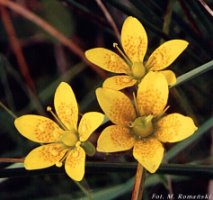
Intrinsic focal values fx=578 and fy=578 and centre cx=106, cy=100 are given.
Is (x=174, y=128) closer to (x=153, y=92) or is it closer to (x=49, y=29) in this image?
(x=153, y=92)

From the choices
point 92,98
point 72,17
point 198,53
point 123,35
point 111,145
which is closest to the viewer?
point 111,145

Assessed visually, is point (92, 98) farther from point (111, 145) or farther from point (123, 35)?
point (111, 145)

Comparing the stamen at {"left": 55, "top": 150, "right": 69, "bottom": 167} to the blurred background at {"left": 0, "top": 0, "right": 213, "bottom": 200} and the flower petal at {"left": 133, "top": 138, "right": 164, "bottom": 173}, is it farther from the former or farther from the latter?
the flower petal at {"left": 133, "top": 138, "right": 164, "bottom": 173}

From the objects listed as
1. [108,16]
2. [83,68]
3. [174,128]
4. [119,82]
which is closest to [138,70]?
[119,82]

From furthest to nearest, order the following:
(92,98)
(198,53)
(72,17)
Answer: (72,17)
(92,98)
(198,53)

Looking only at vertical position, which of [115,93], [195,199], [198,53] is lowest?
[195,199]

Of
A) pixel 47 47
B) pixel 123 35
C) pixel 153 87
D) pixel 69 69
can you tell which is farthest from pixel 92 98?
pixel 153 87

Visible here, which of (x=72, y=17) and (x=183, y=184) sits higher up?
(x=72, y=17)
